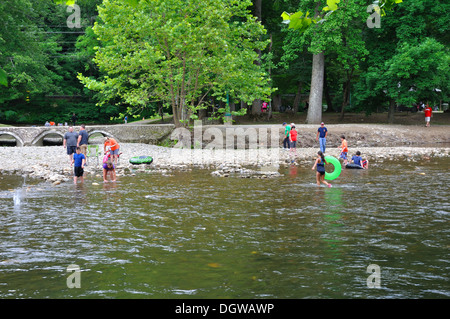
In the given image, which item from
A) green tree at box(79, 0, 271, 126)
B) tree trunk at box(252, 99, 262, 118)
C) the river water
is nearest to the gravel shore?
green tree at box(79, 0, 271, 126)

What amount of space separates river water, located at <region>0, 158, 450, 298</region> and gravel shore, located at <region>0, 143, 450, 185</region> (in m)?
4.91

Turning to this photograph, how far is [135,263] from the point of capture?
880cm

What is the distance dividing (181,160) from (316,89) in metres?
19.9

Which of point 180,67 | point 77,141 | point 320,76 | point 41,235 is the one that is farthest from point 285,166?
point 320,76

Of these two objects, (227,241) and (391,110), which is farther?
(391,110)

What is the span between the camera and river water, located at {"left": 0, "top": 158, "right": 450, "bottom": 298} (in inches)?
300

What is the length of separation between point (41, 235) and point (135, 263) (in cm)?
319

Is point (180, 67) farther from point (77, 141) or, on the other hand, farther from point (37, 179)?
point (37, 179)

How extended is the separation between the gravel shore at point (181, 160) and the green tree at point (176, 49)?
4.46m

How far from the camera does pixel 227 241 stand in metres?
10.2

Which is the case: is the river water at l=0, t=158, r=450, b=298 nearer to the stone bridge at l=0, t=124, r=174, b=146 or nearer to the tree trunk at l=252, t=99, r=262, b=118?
the stone bridge at l=0, t=124, r=174, b=146

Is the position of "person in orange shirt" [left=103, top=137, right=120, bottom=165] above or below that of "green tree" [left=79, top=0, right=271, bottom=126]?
below

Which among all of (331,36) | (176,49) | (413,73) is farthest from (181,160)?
(413,73)

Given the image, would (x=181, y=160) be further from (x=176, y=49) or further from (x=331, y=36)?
(x=331, y=36)
